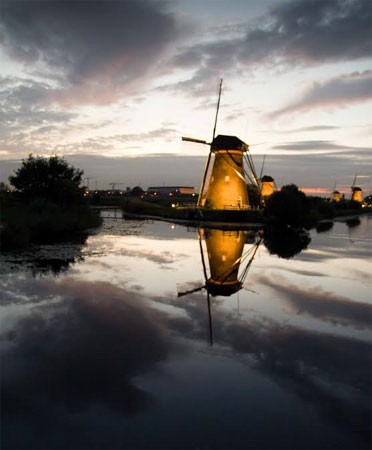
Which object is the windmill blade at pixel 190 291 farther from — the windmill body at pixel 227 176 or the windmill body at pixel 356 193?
the windmill body at pixel 356 193

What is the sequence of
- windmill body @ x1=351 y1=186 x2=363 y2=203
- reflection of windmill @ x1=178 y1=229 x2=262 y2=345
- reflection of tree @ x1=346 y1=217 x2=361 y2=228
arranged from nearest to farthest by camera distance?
reflection of windmill @ x1=178 y1=229 x2=262 y2=345 < reflection of tree @ x1=346 y1=217 x2=361 y2=228 < windmill body @ x1=351 y1=186 x2=363 y2=203

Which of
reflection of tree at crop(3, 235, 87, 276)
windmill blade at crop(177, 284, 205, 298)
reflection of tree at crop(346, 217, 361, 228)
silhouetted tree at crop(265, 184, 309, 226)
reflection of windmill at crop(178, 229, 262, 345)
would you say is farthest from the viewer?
reflection of tree at crop(346, 217, 361, 228)

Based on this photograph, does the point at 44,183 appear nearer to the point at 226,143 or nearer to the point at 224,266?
the point at 226,143

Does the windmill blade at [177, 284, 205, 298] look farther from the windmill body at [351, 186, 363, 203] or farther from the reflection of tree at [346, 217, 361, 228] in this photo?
the windmill body at [351, 186, 363, 203]

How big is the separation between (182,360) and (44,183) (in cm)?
3326

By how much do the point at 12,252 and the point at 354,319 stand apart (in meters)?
16.1

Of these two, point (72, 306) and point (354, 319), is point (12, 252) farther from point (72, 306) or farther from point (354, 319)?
point (354, 319)

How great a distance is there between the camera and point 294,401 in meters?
5.89

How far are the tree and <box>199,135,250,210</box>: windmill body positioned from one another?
16.4m

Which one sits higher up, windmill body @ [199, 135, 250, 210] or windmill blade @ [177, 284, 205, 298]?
windmill body @ [199, 135, 250, 210]

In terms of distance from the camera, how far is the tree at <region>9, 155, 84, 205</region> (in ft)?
118

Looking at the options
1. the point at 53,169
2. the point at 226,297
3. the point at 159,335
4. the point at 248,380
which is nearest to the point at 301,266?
the point at 226,297

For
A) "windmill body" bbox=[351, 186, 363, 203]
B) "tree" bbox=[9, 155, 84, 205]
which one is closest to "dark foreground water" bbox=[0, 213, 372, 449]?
"tree" bbox=[9, 155, 84, 205]

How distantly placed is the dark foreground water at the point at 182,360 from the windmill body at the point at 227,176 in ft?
101
